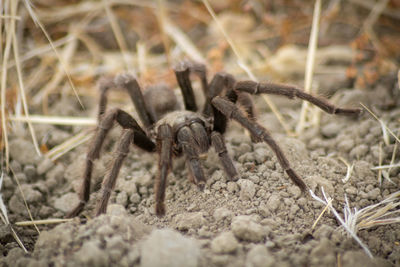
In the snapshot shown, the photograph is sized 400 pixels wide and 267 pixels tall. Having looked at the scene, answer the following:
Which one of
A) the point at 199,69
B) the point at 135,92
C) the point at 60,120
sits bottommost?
the point at 60,120

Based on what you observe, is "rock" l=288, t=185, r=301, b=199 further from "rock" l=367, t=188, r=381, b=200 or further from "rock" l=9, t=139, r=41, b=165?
"rock" l=9, t=139, r=41, b=165

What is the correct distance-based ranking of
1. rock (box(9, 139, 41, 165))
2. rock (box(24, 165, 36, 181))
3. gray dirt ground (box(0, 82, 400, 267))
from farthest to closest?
rock (box(9, 139, 41, 165)) → rock (box(24, 165, 36, 181)) → gray dirt ground (box(0, 82, 400, 267))

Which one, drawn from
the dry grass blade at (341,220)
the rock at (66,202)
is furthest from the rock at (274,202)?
the rock at (66,202)

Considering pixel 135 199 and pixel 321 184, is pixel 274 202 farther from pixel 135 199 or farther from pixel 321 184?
pixel 135 199

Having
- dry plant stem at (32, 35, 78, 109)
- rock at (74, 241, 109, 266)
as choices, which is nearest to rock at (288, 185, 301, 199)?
rock at (74, 241, 109, 266)

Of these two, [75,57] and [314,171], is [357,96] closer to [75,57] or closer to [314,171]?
[314,171]

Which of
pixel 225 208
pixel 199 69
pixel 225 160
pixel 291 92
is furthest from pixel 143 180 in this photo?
pixel 291 92

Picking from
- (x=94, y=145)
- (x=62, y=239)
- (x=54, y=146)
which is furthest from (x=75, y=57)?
(x=62, y=239)
